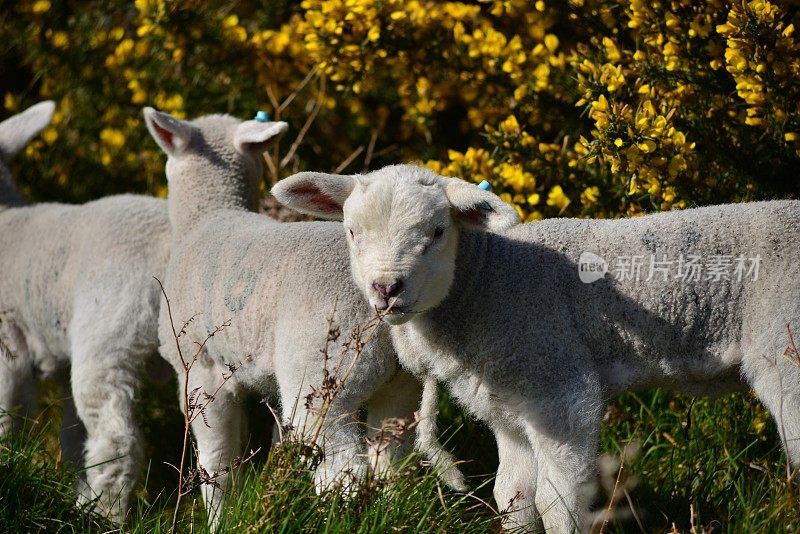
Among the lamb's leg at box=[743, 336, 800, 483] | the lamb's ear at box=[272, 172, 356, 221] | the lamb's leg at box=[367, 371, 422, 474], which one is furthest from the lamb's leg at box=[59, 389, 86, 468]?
the lamb's leg at box=[743, 336, 800, 483]

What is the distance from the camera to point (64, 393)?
5375 mm

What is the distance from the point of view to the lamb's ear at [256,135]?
467cm

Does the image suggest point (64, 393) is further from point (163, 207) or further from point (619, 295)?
point (619, 295)

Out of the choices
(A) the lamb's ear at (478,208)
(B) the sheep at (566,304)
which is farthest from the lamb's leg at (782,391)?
(A) the lamb's ear at (478,208)

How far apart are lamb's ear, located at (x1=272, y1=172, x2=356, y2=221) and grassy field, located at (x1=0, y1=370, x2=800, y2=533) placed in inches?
35.3

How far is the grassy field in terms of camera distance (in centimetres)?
321

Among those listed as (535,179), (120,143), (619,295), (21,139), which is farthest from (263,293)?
(120,143)

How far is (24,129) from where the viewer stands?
580 centimetres

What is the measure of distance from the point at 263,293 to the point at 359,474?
77 centimetres

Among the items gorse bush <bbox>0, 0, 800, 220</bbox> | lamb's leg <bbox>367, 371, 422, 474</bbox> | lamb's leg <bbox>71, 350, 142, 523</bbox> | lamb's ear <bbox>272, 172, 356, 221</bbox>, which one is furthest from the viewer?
lamb's leg <bbox>71, 350, 142, 523</bbox>

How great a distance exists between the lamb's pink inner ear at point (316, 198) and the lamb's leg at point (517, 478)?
3.13 ft

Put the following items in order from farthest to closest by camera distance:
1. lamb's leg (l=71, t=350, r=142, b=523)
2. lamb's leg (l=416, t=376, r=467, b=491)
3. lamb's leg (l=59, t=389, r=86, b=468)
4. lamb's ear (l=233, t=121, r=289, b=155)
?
lamb's leg (l=59, t=389, r=86, b=468)
lamb's ear (l=233, t=121, r=289, b=155)
lamb's leg (l=71, t=350, r=142, b=523)
lamb's leg (l=416, t=376, r=467, b=491)

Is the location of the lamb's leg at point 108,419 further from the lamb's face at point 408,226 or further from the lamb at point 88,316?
the lamb's face at point 408,226

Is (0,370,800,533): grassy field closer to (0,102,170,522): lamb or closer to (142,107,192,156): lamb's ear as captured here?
(0,102,170,522): lamb
